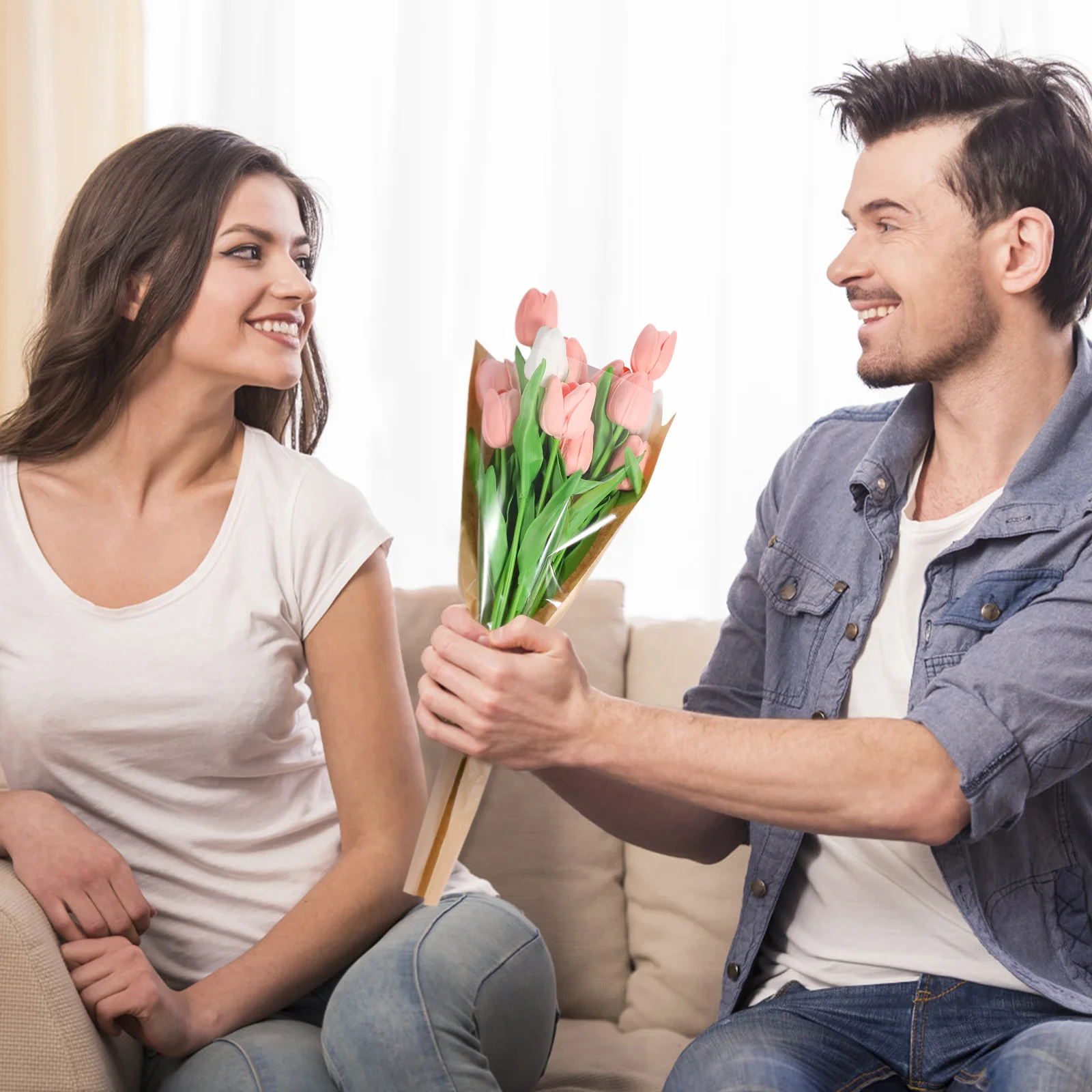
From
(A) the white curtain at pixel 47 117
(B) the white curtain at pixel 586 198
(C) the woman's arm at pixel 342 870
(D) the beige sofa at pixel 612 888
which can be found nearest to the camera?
(C) the woman's arm at pixel 342 870

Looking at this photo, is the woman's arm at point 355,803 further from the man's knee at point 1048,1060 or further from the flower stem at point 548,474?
the man's knee at point 1048,1060

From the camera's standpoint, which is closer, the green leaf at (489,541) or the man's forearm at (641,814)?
the green leaf at (489,541)

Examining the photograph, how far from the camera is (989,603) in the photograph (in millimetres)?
1313

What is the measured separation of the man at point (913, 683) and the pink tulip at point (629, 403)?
0.68 ft

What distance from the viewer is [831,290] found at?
107 inches

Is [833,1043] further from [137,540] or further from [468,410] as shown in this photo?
[137,540]

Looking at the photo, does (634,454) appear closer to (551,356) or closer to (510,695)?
(551,356)

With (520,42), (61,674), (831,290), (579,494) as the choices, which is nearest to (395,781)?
(61,674)

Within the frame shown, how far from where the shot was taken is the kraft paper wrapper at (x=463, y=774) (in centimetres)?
117

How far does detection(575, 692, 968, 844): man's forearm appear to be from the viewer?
3.72 feet

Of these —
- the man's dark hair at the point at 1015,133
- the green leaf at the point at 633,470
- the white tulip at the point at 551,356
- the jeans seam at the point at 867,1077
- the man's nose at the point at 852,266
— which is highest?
the man's dark hair at the point at 1015,133

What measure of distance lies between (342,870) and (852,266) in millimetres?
943

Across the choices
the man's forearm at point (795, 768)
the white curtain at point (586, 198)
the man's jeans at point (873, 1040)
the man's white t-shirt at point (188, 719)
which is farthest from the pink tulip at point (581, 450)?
the white curtain at point (586, 198)

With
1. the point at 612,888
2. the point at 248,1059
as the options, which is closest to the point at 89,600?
the point at 248,1059
